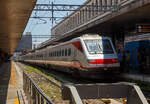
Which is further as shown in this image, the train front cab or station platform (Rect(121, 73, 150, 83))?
station platform (Rect(121, 73, 150, 83))

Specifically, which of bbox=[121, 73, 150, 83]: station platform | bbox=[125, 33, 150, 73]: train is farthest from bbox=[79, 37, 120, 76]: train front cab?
bbox=[125, 33, 150, 73]: train

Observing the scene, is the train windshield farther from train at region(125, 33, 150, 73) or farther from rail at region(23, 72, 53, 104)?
rail at region(23, 72, 53, 104)

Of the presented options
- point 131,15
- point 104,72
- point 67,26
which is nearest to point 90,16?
point 67,26

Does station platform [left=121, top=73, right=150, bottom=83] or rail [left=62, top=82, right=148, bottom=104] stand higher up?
rail [left=62, top=82, right=148, bottom=104]

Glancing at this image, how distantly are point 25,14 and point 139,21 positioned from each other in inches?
431

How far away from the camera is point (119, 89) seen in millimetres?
4648

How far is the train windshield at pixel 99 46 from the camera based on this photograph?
1584cm

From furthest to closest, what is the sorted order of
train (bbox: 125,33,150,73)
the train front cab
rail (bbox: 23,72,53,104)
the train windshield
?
1. train (bbox: 125,33,150,73)
2. the train windshield
3. the train front cab
4. rail (bbox: 23,72,53,104)

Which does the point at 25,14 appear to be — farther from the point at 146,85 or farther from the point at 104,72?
the point at 146,85

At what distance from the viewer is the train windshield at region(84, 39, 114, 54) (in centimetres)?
1584

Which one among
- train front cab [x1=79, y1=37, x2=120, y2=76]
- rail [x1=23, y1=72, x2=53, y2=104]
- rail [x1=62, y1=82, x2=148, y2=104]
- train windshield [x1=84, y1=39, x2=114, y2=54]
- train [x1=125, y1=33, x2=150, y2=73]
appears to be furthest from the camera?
train [x1=125, y1=33, x2=150, y2=73]

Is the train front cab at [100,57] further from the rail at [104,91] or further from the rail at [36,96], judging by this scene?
the rail at [104,91]

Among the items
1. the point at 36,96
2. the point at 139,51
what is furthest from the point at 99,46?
the point at 36,96

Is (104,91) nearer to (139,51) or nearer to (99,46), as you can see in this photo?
(99,46)
